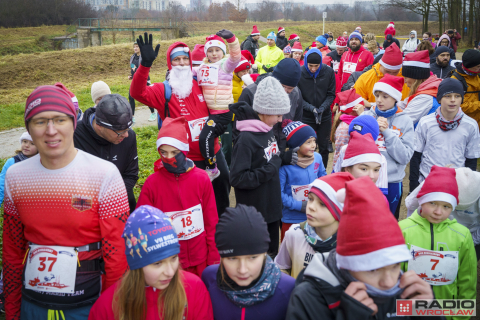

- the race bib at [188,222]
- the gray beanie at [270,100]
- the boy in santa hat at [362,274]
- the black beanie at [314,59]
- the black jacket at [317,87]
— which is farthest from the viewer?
the black jacket at [317,87]

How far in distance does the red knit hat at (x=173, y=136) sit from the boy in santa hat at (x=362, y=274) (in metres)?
1.70

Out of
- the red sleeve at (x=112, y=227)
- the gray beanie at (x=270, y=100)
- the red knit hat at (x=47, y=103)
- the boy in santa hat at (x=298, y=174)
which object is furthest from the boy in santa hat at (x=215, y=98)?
the red knit hat at (x=47, y=103)

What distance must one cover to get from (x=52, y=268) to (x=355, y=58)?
8369 mm

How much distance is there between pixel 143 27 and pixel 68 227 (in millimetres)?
44664

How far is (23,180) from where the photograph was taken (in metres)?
2.26

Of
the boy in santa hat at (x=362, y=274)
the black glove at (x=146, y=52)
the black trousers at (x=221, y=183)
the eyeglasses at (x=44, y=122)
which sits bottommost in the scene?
the black trousers at (x=221, y=183)

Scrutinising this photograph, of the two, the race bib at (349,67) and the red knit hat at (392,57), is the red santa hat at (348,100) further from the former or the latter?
the race bib at (349,67)

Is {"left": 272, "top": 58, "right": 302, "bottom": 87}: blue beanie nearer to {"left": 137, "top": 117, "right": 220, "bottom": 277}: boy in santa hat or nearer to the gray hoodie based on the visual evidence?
the gray hoodie

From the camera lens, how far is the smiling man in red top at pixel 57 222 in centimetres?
219

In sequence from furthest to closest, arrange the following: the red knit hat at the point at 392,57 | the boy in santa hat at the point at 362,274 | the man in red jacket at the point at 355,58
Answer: the man in red jacket at the point at 355,58, the red knit hat at the point at 392,57, the boy in santa hat at the point at 362,274

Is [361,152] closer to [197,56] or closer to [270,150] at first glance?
[270,150]

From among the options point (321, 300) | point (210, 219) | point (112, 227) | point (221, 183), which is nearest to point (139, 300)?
point (112, 227)

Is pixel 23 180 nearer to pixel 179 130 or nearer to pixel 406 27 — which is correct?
pixel 179 130

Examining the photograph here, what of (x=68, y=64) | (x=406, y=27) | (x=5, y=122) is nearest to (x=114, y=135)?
(x=5, y=122)
